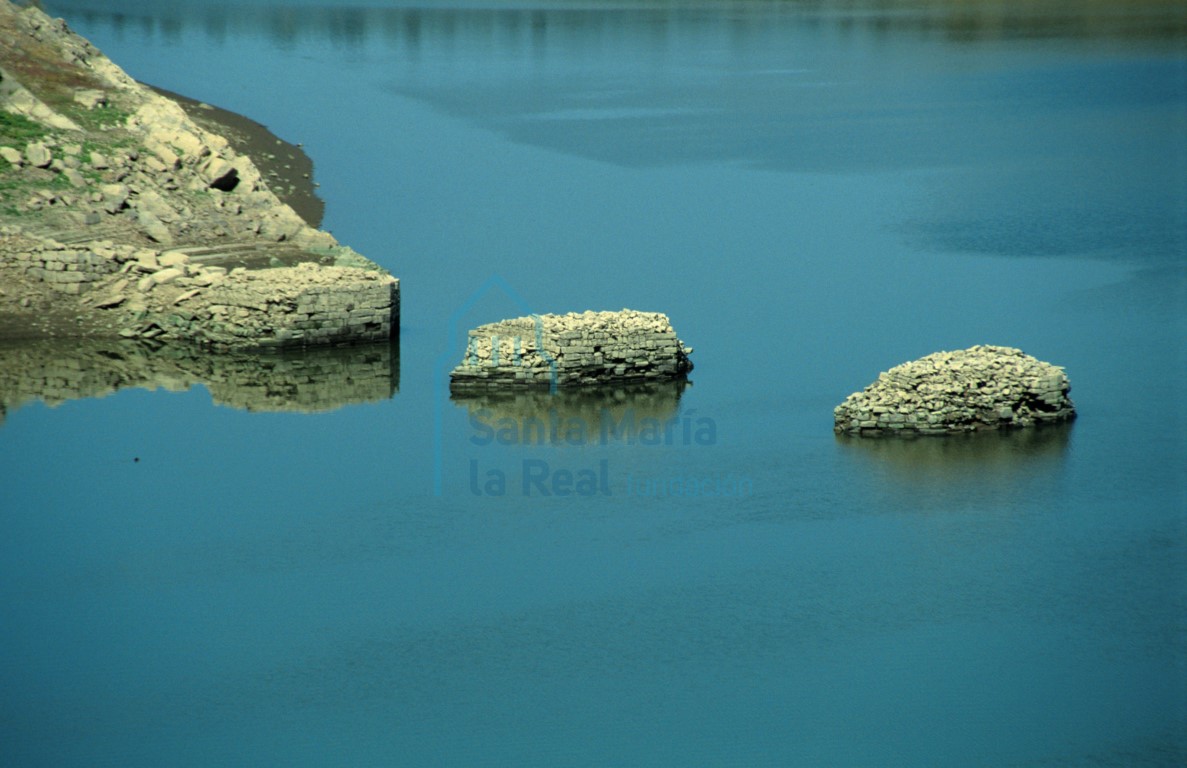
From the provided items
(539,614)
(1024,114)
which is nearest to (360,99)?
(1024,114)

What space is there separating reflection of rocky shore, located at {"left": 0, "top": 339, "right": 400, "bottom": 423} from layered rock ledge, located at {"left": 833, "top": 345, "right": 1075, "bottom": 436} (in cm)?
691

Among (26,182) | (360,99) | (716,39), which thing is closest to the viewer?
(26,182)

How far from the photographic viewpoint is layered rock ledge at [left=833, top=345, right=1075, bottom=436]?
75.9 feet

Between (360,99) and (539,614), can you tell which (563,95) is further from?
(539,614)

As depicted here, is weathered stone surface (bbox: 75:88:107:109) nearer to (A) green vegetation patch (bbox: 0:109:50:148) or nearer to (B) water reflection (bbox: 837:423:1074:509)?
(A) green vegetation patch (bbox: 0:109:50:148)

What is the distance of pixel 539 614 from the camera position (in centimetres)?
1909

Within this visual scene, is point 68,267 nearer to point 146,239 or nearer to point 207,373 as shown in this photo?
point 146,239

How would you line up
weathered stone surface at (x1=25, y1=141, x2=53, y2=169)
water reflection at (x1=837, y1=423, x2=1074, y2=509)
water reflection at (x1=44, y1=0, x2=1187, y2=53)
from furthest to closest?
water reflection at (x1=44, y1=0, x2=1187, y2=53) → weathered stone surface at (x1=25, y1=141, x2=53, y2=169) → water reflection at (x1=837, y1=423, x2=1074, y2=509)

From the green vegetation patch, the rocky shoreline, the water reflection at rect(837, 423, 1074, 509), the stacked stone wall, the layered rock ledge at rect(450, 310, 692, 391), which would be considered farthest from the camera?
the green vegetation patch

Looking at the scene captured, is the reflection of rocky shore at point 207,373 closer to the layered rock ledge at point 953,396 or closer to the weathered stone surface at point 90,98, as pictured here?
the layered rock ledge at point 953,396

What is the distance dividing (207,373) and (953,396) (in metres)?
10.7

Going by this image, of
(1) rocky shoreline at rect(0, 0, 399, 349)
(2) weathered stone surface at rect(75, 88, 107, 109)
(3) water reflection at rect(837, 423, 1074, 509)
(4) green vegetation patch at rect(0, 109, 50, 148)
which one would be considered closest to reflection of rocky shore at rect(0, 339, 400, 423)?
(1) rocky shoreline at rect(0, 0, 399, 349)

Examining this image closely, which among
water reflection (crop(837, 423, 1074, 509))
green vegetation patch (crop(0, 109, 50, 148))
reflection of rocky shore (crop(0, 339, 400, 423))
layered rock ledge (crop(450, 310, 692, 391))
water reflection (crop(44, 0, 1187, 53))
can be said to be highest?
water reflection (crop(44, 0, 1187, 53))

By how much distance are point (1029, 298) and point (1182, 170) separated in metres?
14.4
